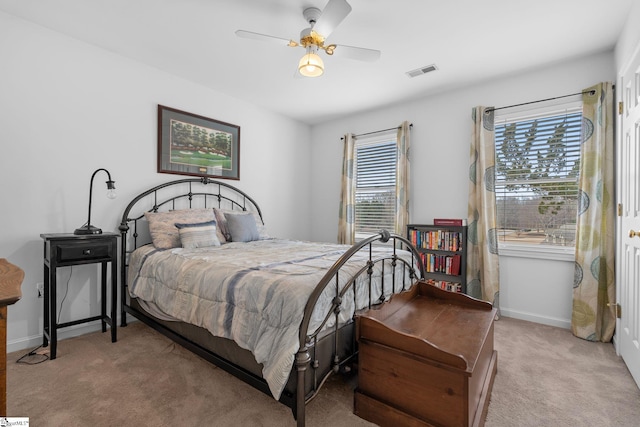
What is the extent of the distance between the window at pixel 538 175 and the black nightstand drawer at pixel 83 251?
3.83 meters

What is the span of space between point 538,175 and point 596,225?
69 centimetres

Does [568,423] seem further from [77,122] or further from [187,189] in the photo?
[77,122]

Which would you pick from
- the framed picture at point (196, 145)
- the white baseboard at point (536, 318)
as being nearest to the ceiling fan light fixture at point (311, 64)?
the framed picture at point (196, 145)

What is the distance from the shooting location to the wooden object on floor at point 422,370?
53.4 inches

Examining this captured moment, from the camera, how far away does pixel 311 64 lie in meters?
2.24

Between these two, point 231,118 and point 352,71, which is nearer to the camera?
point 352,71

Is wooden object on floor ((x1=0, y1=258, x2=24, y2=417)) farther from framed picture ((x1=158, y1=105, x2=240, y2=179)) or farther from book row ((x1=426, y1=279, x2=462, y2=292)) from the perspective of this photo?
book row ((x1=426, y1=279, x2=462, y2=292))

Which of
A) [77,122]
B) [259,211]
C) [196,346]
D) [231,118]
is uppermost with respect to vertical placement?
[231,118]

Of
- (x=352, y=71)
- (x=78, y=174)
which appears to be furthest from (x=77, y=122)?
(x=352, y=71)

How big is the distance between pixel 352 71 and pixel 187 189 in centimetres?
225

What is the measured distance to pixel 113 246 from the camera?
8.43 feet

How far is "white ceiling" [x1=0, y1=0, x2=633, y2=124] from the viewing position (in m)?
2.28

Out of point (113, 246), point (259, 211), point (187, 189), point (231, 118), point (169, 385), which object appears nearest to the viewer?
point (169, 385)

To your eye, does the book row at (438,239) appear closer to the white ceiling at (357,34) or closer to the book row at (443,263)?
the book row at (443,263)
